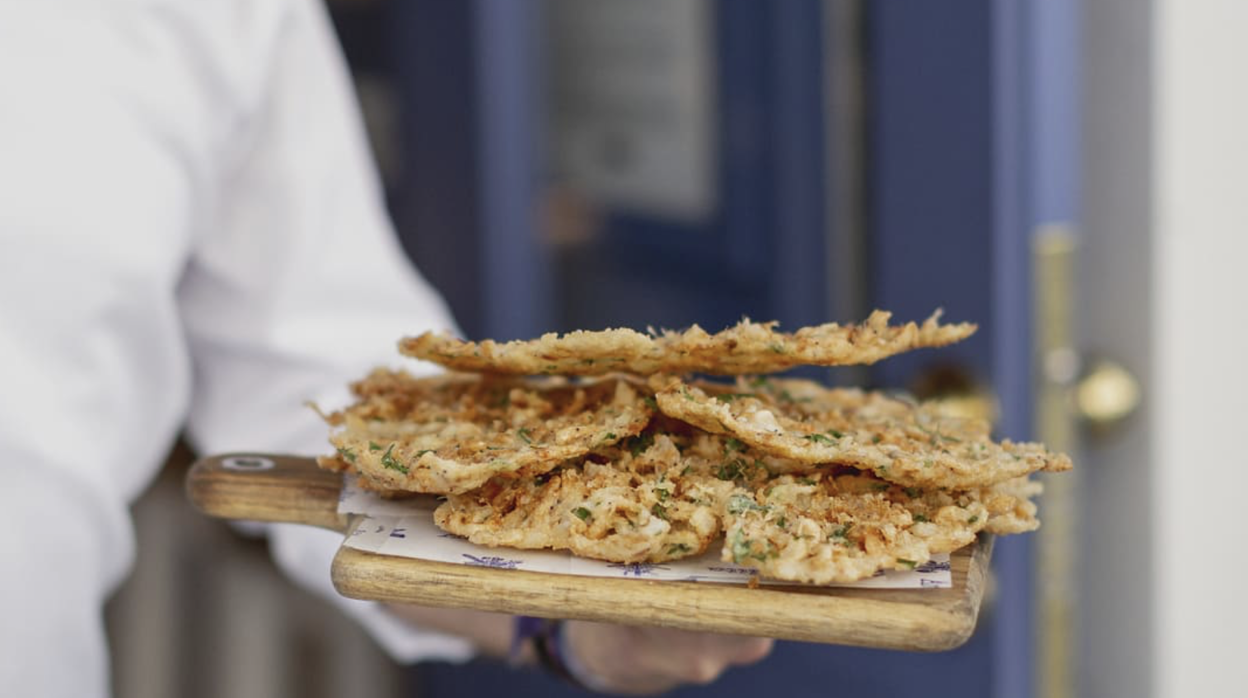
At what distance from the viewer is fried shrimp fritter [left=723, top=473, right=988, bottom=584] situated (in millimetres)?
720

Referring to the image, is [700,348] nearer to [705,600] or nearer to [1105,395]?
[705,600]

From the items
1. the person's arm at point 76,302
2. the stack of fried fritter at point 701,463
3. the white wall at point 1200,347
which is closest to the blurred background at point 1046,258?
the white wall at point 1200,347

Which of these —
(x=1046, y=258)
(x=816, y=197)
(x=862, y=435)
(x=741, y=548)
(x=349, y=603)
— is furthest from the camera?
(x=816, y=197)

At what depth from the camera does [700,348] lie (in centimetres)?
78

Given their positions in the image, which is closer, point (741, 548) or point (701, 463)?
point (741, 548)

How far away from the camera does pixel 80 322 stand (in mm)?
1222

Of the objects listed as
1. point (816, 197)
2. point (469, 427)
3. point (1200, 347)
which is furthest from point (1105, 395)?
point (469, 427)

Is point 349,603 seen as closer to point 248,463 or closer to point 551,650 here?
point 551,650

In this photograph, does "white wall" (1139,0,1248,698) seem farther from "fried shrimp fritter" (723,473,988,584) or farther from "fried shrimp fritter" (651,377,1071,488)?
"fried shrimp fritter" (723,473,988,584)

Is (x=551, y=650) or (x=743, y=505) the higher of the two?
(x=743, y=505)

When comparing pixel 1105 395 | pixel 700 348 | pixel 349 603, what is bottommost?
pixel 349 603

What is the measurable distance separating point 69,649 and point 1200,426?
1339 millimetres

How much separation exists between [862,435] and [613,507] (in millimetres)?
175

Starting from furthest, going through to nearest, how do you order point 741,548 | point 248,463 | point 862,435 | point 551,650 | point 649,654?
1. point 551,650
2. point 649,654
3. point 248,463
4. point 862,435
5. point 741,548
